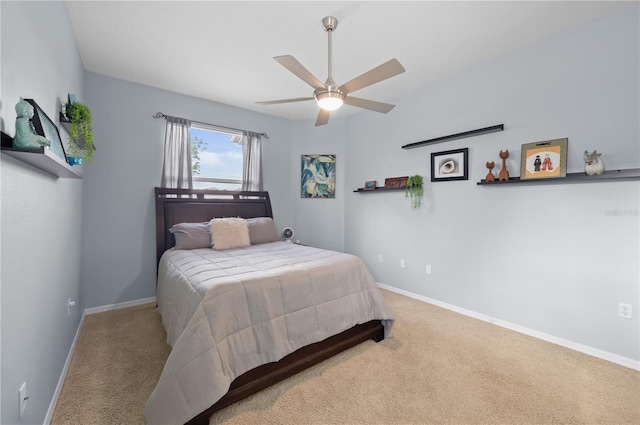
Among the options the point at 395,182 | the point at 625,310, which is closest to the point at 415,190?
the point at 395,182

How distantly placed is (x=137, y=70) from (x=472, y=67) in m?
3.86

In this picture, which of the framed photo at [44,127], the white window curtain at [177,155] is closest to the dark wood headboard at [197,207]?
the white window curtain at [177,155]

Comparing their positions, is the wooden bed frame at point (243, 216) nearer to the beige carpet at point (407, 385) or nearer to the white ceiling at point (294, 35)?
the beige carpet at point (407, 385)

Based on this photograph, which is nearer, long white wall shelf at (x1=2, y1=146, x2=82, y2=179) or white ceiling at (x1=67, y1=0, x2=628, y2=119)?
long white wall shelf at (x1=2, y1=146, x2=82, y2=179)

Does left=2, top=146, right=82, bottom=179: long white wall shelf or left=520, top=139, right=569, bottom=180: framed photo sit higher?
left=520, top=139, right=569, bottom=180: framed photo

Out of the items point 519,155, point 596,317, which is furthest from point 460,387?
point 519,155

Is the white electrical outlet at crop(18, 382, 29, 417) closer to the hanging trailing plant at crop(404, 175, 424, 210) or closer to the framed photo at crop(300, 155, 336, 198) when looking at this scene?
the hanging trailing plant at crop(404, 175, 424, 210)

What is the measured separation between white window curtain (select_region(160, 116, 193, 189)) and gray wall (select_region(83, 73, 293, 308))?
85mm

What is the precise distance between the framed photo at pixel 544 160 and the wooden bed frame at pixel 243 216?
2.07 meters

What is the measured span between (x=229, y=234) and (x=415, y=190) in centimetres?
248

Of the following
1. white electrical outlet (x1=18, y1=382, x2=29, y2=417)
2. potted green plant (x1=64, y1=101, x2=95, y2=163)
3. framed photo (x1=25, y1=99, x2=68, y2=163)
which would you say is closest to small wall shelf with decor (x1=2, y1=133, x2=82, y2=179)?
framed photo (x1=25, y1=99, x2=68, y2=163)

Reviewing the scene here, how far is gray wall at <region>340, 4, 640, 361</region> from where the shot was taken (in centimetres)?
226

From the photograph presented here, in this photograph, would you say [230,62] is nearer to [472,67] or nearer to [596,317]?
[472,67]

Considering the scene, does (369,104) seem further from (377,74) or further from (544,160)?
(544,160)
